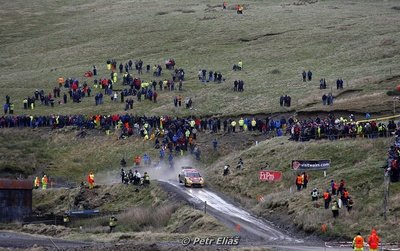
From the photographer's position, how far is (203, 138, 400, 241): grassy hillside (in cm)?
4588

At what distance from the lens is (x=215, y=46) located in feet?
400

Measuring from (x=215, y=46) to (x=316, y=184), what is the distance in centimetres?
7022

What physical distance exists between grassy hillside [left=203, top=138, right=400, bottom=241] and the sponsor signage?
397 millimetres

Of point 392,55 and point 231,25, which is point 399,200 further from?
point 231,25

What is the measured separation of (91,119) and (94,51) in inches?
1767

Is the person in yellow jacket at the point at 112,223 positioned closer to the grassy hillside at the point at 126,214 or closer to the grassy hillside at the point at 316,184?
the grassy hillside at the point at 126,214

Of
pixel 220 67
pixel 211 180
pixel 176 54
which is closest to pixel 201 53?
pixel 176 54

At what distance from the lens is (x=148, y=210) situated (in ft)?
182

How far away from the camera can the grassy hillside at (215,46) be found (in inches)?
3551

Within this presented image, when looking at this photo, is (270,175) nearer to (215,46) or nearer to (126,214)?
(126,214)

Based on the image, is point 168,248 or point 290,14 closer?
point 168,248

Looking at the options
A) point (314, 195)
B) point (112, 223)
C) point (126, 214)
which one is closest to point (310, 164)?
point (314, 195)

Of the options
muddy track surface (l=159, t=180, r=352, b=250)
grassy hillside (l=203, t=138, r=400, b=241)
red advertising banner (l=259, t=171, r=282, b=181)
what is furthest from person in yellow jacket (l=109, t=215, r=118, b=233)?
red advertising banner (l=259, t=171, r=282, b=181)

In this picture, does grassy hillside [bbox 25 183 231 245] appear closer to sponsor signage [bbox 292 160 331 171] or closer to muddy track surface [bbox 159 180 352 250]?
muddy track surface [bbox 159 180 352 250]
